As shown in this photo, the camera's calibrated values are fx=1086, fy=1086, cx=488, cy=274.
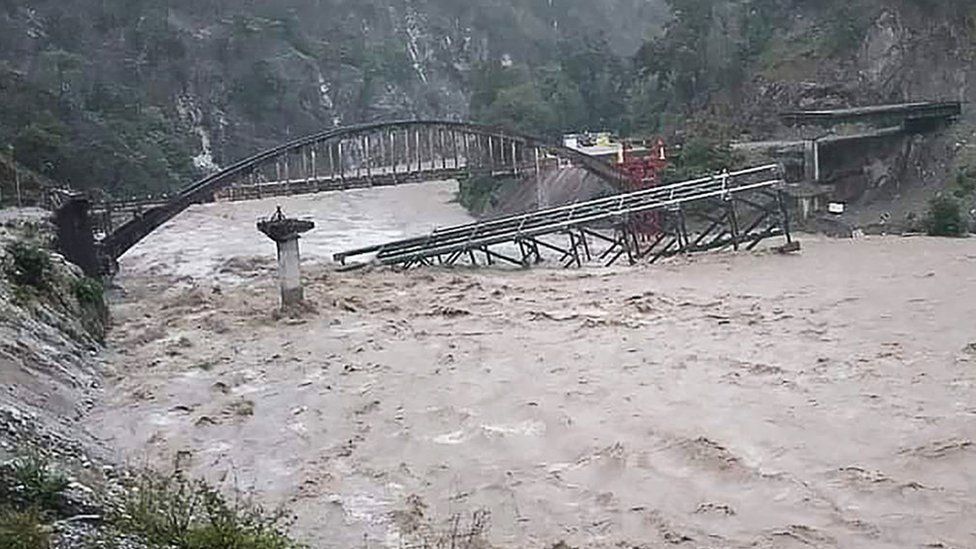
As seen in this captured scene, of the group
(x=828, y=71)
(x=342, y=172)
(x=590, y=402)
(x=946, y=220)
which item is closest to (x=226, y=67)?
(x=342, y=172)

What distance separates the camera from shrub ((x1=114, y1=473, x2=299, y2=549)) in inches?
357

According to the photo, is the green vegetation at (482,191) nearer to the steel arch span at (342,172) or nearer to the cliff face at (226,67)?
the steel arch span at (342,172)

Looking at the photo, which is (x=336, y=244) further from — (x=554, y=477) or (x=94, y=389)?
(x=554, y=477)

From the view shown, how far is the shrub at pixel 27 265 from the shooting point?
80.0 ft

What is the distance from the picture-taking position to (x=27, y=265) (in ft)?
81.7

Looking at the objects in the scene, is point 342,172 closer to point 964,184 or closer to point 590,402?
point 964,184

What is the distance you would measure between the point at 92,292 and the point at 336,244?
23.0 m

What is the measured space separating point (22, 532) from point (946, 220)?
35.3 metres

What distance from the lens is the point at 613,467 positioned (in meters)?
15.4

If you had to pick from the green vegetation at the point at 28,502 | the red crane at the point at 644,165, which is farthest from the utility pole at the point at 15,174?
the green vegetation at the point at 28,502

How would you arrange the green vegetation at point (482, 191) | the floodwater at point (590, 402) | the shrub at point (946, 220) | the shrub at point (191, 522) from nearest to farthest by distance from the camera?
the shrub at point (191, 522)
the floodwater at point (590, 402)
the shrub at point (946, 220)
the green vegetation at point (482, 191)

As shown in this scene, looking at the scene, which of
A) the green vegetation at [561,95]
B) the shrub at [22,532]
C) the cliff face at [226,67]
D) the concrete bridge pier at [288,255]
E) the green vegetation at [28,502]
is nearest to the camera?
the shrub at [22,532]

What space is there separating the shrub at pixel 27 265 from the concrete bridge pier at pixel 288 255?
594 cm

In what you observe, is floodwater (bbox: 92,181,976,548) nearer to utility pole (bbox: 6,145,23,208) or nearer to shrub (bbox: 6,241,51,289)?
shrub (bbox: 6,241,51,289)
